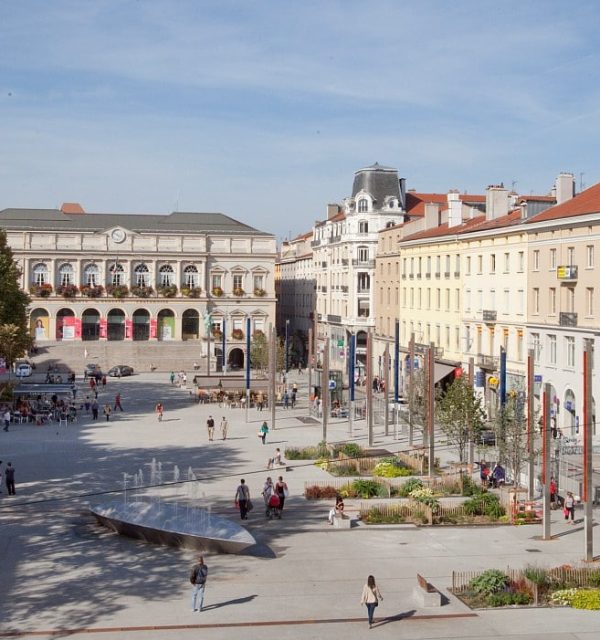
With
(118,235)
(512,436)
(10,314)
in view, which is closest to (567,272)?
(512,436)

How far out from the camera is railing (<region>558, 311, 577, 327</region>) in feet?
164

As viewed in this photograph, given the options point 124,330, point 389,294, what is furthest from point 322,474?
point 124,330

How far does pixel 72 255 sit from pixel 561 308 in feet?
217

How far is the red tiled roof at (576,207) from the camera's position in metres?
49.6

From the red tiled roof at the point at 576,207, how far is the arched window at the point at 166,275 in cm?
5891

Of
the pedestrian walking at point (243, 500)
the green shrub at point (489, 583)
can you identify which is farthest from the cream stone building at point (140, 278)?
the green shrub at point (489, 583)

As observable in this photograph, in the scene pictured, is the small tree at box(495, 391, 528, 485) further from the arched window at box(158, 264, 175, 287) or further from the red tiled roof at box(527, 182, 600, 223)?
the arched window at box(158, 264, 175, 287)

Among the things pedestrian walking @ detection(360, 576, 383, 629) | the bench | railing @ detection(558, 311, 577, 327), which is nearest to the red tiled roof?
railing @ detection(558, 311, 577, 327)

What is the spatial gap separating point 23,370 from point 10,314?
19031 mm

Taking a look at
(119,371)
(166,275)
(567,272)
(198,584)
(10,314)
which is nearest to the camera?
(198,584)

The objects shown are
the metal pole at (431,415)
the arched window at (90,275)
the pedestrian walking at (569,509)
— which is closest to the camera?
the pedestrian walking at (569,509)

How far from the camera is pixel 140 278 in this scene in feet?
354

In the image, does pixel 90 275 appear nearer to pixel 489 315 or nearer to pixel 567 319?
pixel 489 315

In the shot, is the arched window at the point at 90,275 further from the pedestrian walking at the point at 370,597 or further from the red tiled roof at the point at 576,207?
the pedestrian walking at the point at 370,597
